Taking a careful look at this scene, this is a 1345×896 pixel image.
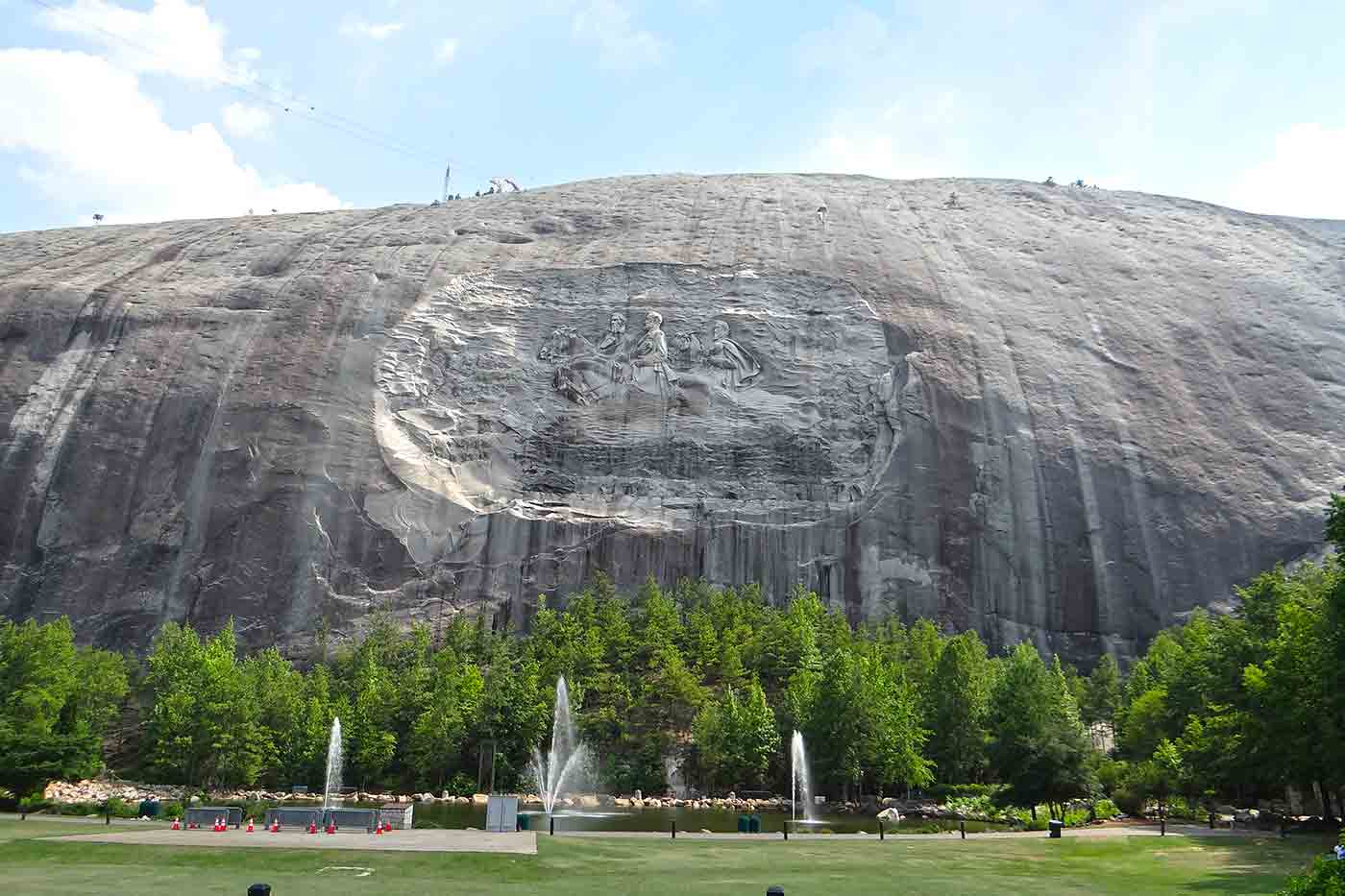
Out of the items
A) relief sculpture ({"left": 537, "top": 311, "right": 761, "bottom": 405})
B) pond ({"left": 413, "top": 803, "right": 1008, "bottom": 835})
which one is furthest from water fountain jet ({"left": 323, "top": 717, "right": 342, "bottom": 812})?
relief sculpture ({"left": 537, "top": 311, "right": 761, "bottom": 405})

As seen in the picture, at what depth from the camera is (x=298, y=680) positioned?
44438 millimetres

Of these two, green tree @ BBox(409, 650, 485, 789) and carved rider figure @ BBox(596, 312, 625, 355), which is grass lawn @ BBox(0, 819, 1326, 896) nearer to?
green tree @ BBox(409, 650, 485, 789)

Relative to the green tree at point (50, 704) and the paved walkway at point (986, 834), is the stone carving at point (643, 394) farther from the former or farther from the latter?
the paved walkway at point (986, 834)

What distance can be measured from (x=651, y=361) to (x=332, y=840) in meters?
40.6

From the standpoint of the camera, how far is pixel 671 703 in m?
43.6

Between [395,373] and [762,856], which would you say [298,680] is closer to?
[395,373]

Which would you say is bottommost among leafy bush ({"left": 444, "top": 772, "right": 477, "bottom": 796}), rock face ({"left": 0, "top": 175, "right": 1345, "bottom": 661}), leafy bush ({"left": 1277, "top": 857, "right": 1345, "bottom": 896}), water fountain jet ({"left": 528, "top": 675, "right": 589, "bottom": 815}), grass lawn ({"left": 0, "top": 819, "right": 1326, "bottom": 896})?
grass lawn ({"left": 0, "top": 819, "right": 1326, "bottom": 896})

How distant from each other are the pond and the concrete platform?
392 centimetres

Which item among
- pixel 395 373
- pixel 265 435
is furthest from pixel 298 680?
pixel 395 373

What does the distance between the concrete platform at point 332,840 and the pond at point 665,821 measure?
392 centimetres

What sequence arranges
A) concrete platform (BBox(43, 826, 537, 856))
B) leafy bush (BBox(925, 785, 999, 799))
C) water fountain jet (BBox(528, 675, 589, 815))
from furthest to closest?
water fountain jet (BBox(528, 675, 589, 815)) < leafy bush (BBox(925, 785, 999, 799)) < concrete platform (BBox(43, 826, 537, 856))

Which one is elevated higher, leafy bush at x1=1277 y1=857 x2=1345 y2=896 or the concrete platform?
leafy bush at x1=1277 y1=857 x2=1345 y2=896

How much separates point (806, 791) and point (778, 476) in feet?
70.8

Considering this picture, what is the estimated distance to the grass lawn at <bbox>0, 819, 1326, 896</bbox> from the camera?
587 inches
